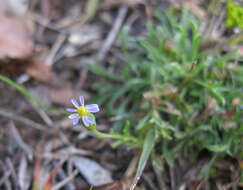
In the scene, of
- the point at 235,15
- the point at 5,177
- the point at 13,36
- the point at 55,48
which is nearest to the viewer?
the point at 235,15

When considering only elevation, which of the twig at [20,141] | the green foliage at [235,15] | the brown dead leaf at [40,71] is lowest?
the twig at [20,141]

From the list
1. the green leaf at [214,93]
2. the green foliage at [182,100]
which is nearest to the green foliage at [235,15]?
the green foliage at [182,100]

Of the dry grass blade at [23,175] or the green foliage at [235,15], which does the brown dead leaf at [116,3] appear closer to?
the green foliage at [235,15]

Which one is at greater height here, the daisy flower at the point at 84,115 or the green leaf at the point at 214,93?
the daisy flower at the point at 84,115

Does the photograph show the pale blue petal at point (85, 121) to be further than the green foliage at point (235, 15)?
No

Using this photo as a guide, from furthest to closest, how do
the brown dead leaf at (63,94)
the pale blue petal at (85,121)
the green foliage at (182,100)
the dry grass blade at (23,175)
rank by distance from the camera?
the brown dead leaf at (63,94) → the dry grass blade at (23,175) → the green foliage at (182,100) → the pale blue petal at (85,121)

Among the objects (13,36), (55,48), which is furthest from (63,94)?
(13,36)

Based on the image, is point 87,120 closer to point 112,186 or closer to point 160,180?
point 112,186
